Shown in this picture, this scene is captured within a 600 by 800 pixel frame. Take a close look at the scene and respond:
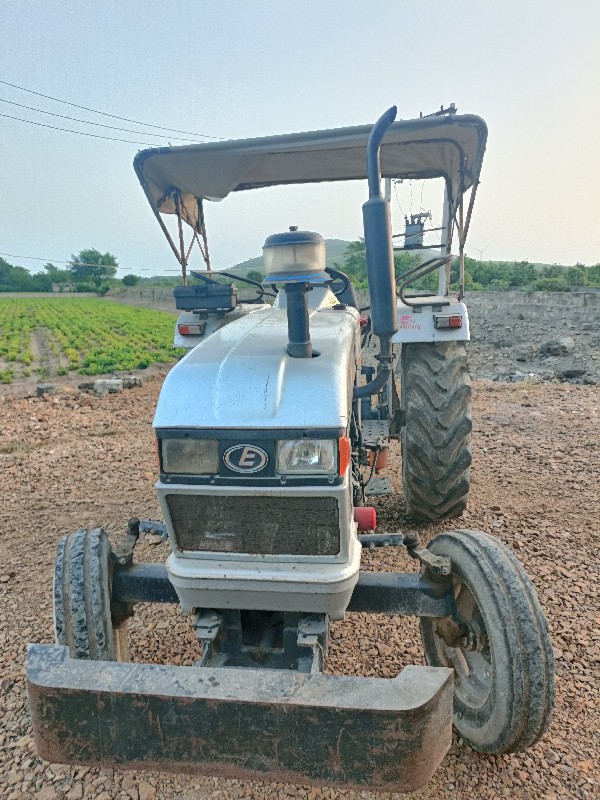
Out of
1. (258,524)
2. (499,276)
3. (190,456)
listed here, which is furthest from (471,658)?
(499,276)

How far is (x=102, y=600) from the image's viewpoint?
2.15 metres

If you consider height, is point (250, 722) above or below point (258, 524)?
below

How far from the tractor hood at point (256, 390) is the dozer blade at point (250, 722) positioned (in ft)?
2.31

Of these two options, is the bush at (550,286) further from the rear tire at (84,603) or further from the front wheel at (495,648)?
the rear tire at (84,603)

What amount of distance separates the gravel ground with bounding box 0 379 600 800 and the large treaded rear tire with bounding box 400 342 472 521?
0.28m

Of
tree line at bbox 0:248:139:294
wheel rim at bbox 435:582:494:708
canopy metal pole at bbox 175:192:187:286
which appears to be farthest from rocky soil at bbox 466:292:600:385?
tree line at bbox 0:248:139:294

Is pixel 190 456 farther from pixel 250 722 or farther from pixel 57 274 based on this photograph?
pixel 57 274

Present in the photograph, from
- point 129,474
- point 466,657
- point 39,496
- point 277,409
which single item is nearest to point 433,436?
point 466,657

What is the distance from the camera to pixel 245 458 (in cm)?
183

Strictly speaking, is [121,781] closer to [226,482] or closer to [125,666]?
[125,666]

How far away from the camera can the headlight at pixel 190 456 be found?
1855mm

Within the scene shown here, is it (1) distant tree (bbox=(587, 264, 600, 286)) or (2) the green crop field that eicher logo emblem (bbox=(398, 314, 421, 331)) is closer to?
(2) the green crop field

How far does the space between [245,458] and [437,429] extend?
201cm

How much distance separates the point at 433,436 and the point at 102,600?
84.0 inches
